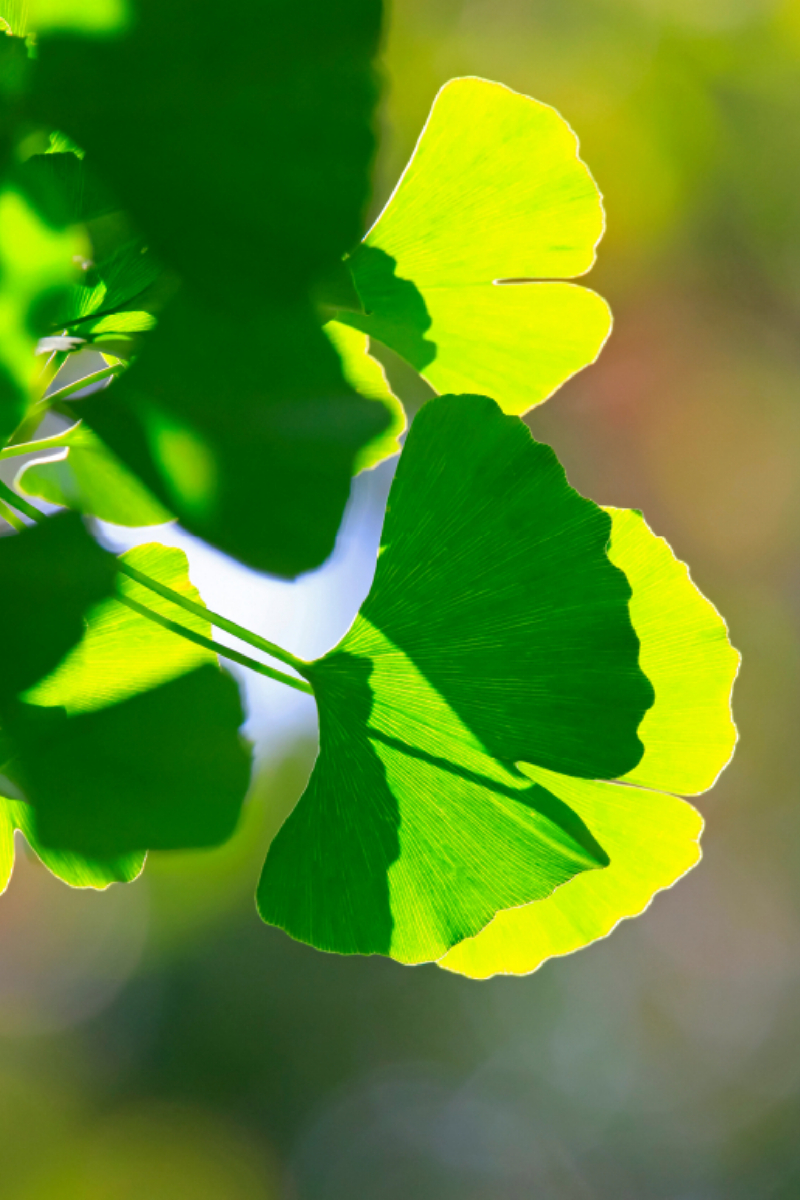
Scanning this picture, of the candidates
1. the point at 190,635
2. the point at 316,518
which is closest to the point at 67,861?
the point at 190,635

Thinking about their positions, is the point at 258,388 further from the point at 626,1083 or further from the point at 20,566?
the point at 626,1083

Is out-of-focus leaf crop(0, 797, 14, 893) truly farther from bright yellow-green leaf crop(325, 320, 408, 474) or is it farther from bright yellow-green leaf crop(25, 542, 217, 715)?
bright yellow-green leaf crop(325, 320, 408, 474)

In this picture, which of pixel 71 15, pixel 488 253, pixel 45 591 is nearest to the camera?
pixel 71 15

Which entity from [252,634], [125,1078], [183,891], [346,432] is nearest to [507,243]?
[346,432]

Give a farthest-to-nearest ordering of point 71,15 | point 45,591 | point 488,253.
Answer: point 488,253
point 45,591
point 71,15

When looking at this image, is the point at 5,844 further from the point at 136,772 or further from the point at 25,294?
the point at 25,294

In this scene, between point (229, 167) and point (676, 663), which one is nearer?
point (229, 167)

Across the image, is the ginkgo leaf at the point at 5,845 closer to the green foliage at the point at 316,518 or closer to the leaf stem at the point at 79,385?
the green foliage at the point at 316,518

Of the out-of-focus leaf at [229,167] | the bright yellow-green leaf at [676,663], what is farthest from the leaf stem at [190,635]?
the bright yellow-green leaf at [676,663]

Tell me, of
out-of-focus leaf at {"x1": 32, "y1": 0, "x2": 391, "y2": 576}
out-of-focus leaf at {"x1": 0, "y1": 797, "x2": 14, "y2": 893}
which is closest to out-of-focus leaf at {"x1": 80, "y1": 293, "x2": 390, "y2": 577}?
out-of-focus leaf at {"x1": 32, "y1": 0, "x2": 391, "y2": 576}
